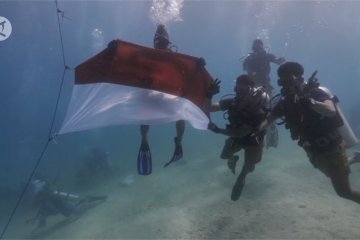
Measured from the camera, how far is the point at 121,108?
6762 millimetres

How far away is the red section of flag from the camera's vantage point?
6.90 metres

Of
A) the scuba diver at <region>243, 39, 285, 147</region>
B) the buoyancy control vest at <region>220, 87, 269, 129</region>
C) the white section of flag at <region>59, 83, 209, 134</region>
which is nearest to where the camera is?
the white section of flag at <region>59, 83, 209, 134</region>

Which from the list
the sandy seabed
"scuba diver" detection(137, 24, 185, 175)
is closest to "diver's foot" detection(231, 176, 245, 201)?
"scuba diver" detection(137, 24, 185, 175)

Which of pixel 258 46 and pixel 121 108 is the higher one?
pixel 258 46

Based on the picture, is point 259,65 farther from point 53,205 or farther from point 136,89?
point 53,205

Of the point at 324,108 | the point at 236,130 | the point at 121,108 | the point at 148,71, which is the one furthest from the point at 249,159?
the point at 121,108

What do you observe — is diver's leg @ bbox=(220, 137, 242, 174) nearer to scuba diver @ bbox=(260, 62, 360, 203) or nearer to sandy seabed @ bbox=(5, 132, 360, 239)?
scuba diver @ bbox=(260, 62, 360, 203)

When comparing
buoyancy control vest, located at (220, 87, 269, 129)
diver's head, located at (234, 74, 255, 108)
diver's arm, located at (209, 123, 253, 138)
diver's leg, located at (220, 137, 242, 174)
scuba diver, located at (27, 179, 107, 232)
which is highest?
diver's head, located at (234, 74, 255, 108)

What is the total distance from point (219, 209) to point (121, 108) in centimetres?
723

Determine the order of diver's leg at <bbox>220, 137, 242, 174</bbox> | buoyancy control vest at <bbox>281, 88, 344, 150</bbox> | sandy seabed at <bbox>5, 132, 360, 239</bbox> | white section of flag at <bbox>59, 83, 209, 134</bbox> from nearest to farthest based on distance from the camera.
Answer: buoyancy control vest at <bbox>281, 88, 344, 150</bbox>, white section of flag at <bbox>59, 83, 209, 134</bbox>, diver's leg at <bbox>220, 137, 242, 174</bbox>, sandy seabed at <bbox>5, 132, 360, 239</bbox>

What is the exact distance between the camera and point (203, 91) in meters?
7.28

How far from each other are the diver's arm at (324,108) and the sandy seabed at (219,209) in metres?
4.85

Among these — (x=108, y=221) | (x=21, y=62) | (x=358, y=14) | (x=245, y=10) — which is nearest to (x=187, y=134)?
(x=108, y=221)

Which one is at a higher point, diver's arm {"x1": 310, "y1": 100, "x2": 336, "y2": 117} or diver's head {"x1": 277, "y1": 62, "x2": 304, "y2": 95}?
diver's head {"x1": 277, "y1": 62, "x2": 304, "y2": 95}
